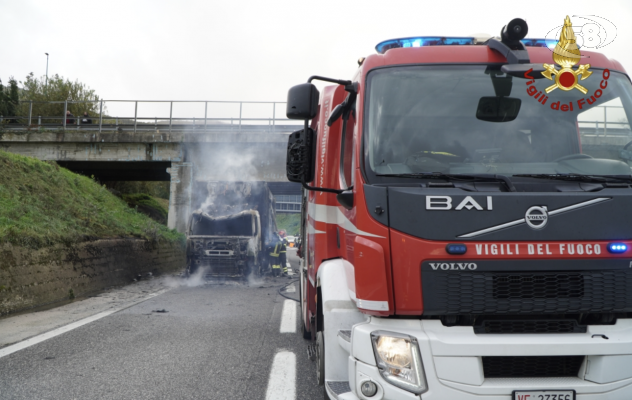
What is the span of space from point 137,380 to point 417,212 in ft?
10.3

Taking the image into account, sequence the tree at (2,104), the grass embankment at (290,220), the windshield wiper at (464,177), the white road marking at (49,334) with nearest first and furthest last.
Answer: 1. the windshield wiper at (464,177)
2. the white road marking at (49,334)
3. the grass embankment at (290,220)
4. the tree at (2,104)

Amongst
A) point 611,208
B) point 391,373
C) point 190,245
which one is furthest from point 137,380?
point 190,245

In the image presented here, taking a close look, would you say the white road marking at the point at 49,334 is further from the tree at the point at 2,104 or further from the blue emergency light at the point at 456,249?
the tree at the point at 2,104

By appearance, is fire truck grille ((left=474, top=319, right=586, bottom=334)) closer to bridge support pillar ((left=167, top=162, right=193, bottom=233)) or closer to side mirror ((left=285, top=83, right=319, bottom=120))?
side mirror ((left=285, top=83, right=319, bottom=120))

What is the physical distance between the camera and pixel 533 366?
285cm

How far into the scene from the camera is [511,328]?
2.93m

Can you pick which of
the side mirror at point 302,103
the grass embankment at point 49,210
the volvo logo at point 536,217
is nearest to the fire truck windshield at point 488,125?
the volvo logo at point 536,217

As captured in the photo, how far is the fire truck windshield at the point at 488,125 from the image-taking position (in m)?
3.33

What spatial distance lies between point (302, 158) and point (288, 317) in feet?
16.5

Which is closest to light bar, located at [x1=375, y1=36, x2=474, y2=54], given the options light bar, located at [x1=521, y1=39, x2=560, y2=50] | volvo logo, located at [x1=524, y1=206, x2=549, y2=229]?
light bar, located at [x1=521, y1=39, x2=560, y2=50]

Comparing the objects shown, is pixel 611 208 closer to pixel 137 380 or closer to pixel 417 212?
pixel 417 212

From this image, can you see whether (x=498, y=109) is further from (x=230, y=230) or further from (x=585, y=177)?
(x=230, y=230)

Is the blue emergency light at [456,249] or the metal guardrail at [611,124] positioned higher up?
the metal guardrail at [611,124]

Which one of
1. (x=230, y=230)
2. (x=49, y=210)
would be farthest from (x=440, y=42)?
(x=230, y=230)
